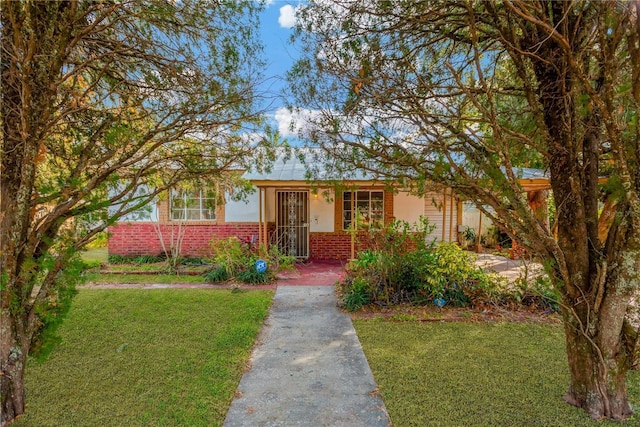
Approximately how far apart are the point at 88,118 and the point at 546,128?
489 centimetres

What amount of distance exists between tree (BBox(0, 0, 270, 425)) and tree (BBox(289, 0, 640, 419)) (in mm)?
956

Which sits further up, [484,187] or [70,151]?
[70,151]

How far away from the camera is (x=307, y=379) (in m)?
3.81

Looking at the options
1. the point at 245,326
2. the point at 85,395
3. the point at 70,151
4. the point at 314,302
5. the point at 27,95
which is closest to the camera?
the point at 27,95

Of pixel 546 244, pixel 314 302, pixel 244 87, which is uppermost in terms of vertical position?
pixel 244 87

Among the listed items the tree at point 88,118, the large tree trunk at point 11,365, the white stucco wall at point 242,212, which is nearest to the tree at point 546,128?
the tree at point 88,118

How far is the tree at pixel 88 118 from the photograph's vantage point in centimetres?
272

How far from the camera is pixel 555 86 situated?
3.00 meters

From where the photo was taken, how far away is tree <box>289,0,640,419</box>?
2658mm

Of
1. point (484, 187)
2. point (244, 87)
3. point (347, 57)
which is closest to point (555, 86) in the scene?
point (484, 187)

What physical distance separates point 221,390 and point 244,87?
3343 millimetres

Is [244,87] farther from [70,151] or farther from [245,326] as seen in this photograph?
A: [245,326]

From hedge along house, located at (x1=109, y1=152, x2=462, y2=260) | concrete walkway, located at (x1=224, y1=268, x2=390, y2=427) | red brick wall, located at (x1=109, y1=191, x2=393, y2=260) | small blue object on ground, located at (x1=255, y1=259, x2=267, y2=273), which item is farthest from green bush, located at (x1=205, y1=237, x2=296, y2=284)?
concrete walkway, located at (x1=224, y1=268, x2=390, y2=427)

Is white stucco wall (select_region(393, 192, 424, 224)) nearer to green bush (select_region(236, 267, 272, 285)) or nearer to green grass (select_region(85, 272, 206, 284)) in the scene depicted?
green bush (select_region(236, 267, 272, 285))
